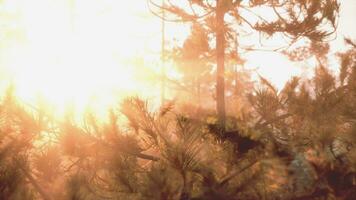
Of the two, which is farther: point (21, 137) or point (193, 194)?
point (21, 137)

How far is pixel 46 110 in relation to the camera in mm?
3627

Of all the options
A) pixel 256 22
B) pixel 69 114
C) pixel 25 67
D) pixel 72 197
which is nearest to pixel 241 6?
pixel 256 22

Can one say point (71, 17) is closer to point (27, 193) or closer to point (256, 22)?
point (256, 22)

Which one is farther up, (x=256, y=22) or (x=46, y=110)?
(x=256, y=22)

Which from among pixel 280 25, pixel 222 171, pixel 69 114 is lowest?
pixel 222 171

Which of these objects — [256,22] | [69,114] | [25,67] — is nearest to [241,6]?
[256,22]

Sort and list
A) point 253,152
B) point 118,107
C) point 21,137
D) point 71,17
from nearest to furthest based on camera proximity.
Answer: point 253,152 < point 118,107 < point 21,137 < point 71,17

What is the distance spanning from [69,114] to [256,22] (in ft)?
20.1

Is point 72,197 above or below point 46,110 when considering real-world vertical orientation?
below

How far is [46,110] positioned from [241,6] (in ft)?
20.3

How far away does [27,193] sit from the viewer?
299 centimetres

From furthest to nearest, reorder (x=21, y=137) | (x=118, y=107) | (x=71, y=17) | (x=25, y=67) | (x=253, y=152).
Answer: (x=25, y=67) < (x=71, y=17) < (x=21, y=137) < (x=118, y=107) < (x=253, y=152)

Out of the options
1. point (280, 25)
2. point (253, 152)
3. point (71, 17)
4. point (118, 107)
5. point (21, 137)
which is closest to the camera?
point (253, 152)

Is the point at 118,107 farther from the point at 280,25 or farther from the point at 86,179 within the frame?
the point at 280,25
